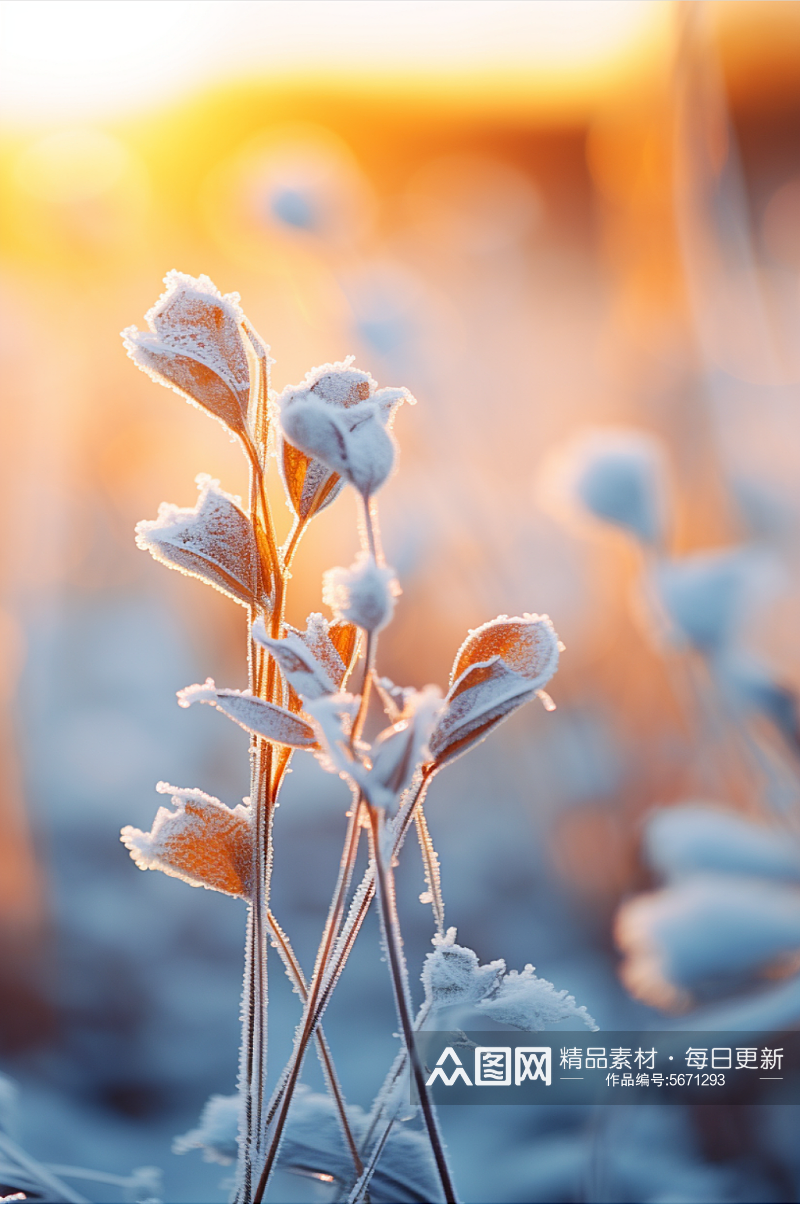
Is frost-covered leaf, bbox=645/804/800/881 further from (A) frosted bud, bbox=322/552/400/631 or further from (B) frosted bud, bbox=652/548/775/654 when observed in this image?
(A) frosted bud, bbox=322/552/400/631

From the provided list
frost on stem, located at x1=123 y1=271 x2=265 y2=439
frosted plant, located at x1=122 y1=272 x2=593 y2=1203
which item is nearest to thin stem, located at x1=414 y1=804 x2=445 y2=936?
frosted plant, located at x1=122 y1=272 x2=593 y2=1203

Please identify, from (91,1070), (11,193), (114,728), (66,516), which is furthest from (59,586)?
(91,1070)

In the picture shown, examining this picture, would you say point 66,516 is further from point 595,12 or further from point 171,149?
point 595,12

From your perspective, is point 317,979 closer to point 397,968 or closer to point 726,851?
point 397,968

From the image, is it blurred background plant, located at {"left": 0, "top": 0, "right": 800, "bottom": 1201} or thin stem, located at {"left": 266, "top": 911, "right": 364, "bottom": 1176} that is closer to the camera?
thin stem, located at {"left": 266, "top": 911, "right": 364, "bottom": 1176}

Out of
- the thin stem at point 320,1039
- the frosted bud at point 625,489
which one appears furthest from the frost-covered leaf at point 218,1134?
the frosted bud at point 625,489

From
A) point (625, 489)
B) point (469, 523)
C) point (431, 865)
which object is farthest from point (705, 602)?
point (469, 523)
